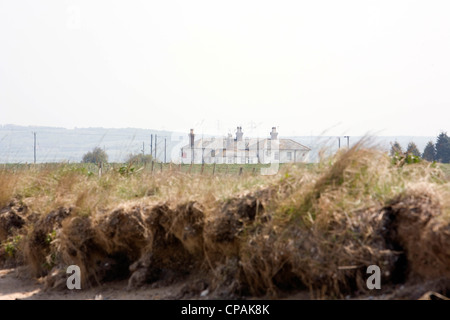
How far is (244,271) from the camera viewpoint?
8.39 m

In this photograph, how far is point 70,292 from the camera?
10.4 meters

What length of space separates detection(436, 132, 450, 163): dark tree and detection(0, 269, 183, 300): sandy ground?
52.4m

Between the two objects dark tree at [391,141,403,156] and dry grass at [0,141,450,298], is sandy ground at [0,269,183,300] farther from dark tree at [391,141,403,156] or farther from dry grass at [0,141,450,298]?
dark tree at [391,141,403,156]

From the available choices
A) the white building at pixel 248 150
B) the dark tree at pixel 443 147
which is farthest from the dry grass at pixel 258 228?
the dark tree at pixel 443 147

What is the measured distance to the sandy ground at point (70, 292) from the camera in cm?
942

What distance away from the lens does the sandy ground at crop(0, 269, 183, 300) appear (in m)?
9.42

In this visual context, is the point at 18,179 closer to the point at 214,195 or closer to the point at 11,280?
the point at 11,280

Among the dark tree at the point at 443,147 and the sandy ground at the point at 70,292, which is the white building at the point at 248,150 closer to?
the sandy ground at the point at 70,292

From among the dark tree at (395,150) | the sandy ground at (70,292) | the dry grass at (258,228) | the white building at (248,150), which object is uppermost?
the white building at (248,150)

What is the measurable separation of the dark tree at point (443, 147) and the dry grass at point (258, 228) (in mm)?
51780

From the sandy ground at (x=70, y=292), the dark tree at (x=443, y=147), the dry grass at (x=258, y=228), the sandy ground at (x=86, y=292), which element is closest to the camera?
the dry grass at (x=258, y=228)

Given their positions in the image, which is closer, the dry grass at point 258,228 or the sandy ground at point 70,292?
the dry grass at point 258,228
